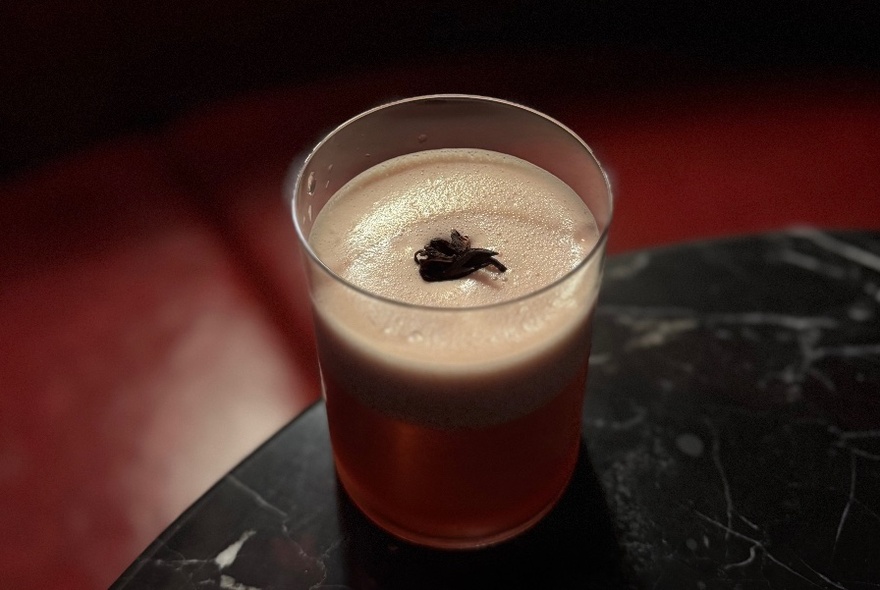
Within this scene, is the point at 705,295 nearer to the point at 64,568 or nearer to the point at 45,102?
the point at 64,568

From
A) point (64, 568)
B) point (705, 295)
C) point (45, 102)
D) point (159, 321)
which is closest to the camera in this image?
point (64, 568)

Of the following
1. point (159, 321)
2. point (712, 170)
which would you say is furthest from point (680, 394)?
point (159, 321)

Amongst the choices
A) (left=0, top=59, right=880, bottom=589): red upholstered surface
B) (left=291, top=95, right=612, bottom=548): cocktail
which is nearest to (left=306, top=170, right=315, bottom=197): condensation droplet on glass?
(left=291, top=95, right=612, bottom=548): cocktail

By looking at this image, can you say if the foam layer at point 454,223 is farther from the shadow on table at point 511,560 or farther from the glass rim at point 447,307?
the shadow on table at point 511,560

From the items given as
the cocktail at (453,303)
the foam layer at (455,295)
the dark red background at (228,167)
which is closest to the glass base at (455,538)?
the cocktail at (453,303)

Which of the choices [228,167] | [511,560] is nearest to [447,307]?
[511,560]

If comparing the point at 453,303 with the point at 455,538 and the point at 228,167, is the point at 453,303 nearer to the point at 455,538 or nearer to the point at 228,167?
the point at 455,538

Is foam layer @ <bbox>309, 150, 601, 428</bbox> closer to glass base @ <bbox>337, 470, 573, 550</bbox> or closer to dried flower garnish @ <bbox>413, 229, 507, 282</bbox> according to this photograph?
dried flower garnish @ <bbox>413, 229, 507, 282</bbox>
